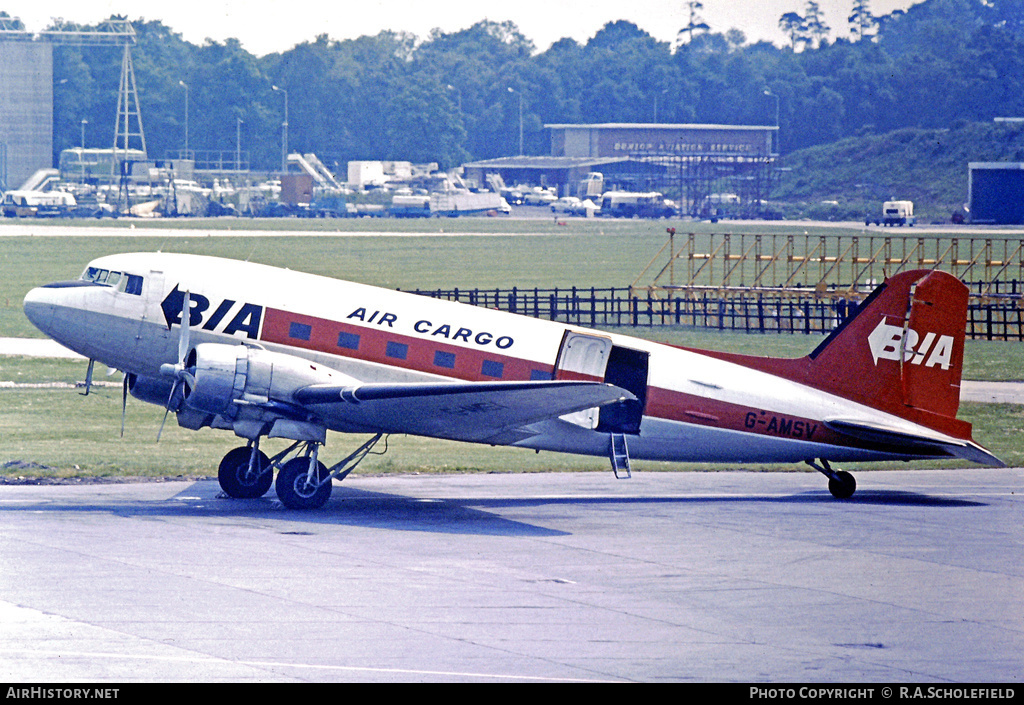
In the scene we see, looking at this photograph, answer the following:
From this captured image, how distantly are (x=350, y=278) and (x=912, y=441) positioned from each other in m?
55.6

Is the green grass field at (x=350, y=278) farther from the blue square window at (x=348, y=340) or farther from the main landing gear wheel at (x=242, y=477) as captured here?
the blue square window at (x=348, y=340)

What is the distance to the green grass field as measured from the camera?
28.4 metres

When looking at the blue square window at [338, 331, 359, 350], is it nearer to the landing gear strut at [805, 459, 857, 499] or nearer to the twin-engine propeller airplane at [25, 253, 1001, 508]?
the twin-engine propeller airplane at [25, 253, 1001, 508]

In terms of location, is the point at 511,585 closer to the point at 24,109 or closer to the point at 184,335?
the point at 184,335

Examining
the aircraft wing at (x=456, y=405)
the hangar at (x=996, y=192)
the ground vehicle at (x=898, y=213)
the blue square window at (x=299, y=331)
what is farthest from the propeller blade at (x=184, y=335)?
the ground vehicle at (x=898, y=213)

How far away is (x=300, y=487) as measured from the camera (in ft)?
71.7

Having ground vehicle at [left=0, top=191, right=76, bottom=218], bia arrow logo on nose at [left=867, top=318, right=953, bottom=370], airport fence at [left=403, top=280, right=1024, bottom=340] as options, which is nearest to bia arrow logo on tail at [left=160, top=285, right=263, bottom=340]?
bia arrow logo on nose at [left=867, top=318, right=953, bottom=370]

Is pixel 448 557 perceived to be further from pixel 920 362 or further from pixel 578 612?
pixel 920 362

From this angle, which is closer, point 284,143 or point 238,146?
point 238,146

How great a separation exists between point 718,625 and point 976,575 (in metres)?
5.01

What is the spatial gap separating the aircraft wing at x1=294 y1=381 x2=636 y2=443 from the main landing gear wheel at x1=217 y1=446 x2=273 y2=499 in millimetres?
1934

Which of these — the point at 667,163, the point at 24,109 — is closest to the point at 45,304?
the point at 24,109

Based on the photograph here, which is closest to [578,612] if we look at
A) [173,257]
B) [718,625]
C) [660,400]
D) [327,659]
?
[718,625]

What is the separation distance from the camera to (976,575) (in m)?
17.6
